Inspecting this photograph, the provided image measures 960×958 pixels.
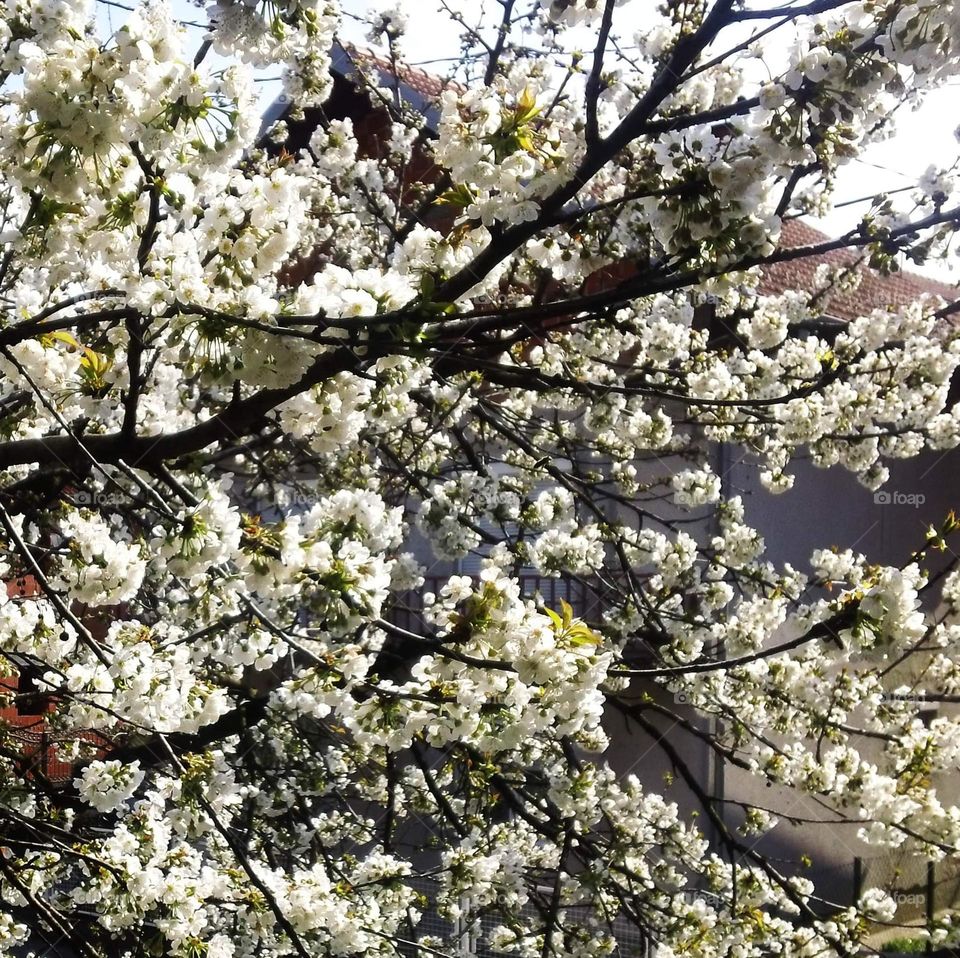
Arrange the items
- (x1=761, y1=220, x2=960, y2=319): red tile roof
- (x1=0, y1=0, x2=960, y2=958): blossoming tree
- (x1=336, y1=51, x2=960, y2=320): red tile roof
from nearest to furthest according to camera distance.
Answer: (x1=0, y1=0, x2=960, y2=958): blossoming tree → (x1=336, y1=51, x2=960, y2=320): red tile roof → (x1=761, y1=220, x2=960, y2=319): red tile roof

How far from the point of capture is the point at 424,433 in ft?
19.7

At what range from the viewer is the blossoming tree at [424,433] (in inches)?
82.2

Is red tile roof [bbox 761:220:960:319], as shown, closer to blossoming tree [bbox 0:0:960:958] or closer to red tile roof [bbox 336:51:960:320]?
red tile roof [bbox 336:51:960:320]

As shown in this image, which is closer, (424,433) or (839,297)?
(424,433)

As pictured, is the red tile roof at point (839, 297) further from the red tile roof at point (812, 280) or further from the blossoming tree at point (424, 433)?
the blossoming tree at point (424, 433)

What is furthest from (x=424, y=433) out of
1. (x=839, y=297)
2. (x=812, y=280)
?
(x=839, y=297)

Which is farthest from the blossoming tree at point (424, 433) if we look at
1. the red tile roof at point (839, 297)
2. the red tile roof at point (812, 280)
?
the red tile roof at point (839, 297)

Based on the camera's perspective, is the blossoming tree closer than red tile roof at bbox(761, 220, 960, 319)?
Yes

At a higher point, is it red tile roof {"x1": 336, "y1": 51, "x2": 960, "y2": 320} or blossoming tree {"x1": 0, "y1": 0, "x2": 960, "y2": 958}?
red tile roof {"x1": 336, "y1": 51, "x2": 960, "y2": 320}

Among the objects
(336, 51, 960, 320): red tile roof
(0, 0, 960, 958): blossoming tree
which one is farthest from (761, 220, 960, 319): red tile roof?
(0, 0, 960, 958): blossoming tree

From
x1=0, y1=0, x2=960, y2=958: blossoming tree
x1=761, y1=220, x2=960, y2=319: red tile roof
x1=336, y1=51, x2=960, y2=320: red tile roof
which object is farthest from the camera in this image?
x1=761, y1=220, x2=960, y2=319: red tile roof

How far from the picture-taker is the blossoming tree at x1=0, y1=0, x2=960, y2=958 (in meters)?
2.09

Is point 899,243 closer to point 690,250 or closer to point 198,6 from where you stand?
point 690,250

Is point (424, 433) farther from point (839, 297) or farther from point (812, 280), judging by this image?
point (839, 297)
